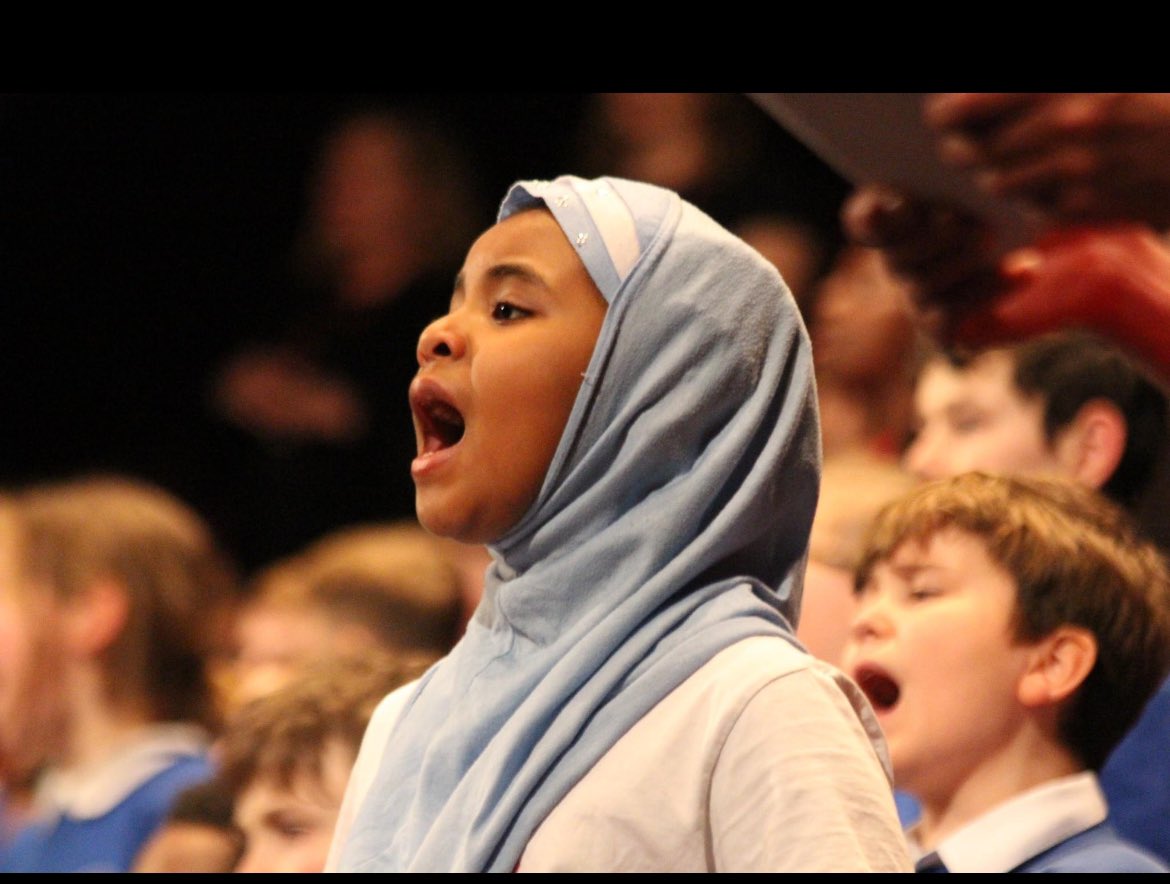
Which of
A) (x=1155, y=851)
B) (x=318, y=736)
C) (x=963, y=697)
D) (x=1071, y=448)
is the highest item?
(x=1071, y=448)

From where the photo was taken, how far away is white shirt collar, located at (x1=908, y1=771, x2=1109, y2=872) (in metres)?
1.70

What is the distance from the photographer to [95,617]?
8.89ft

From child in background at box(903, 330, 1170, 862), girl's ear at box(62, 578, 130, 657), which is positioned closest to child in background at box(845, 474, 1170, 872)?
child in background at box(903, 330, 1170, 862)

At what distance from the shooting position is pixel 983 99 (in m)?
2.22

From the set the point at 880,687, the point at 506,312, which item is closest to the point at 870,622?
the point at 880,687

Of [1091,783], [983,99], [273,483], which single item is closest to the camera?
[1091,783]

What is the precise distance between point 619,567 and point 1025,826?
819mm

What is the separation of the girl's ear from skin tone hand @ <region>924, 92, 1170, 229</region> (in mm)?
1654

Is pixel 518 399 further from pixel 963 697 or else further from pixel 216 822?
pixel 216 822

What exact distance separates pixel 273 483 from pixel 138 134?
745 mm

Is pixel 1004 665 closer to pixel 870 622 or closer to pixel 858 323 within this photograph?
pixel 870 622

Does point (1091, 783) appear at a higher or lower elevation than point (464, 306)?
lower

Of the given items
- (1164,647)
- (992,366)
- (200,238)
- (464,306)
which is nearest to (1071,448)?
(992,366)

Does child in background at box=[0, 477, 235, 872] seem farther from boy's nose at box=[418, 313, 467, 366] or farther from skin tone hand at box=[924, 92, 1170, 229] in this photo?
skin tone hand at box=[924, 92, 1170, 229]
